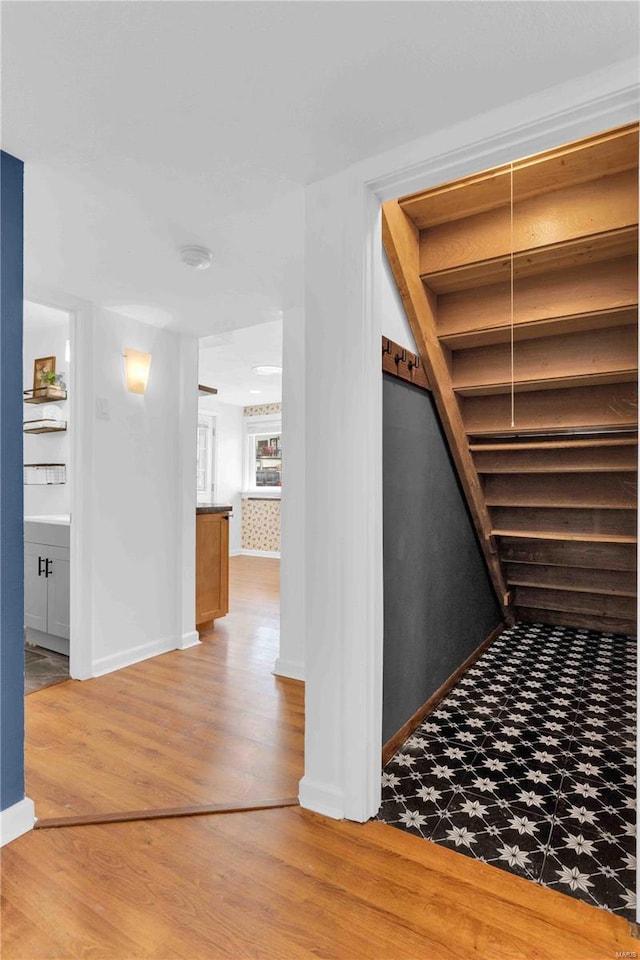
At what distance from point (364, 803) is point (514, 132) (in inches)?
85.6

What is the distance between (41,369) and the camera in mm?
4363

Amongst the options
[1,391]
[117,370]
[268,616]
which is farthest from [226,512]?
Answer: [1,391]

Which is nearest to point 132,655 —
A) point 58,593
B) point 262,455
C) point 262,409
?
point 58,593

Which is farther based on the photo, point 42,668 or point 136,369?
point 136,369

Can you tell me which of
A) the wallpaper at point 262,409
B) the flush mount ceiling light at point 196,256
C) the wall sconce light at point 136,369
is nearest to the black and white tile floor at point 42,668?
the wall sconce light at point 136,369

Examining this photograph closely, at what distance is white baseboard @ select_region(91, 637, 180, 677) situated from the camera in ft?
Answer: 10.7

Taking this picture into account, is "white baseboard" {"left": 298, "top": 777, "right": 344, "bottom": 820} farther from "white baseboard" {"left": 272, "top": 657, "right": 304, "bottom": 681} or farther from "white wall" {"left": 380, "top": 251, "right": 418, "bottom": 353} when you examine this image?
"white wall" {"left": 380, "top": 251, "right": 418, "bottom": 353}

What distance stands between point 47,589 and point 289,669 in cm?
169

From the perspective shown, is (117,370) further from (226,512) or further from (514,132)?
(514,132)

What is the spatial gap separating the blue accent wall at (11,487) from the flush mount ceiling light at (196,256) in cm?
74

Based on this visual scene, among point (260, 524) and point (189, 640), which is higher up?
point (260, 524)

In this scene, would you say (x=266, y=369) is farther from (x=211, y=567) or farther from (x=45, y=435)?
(x=211, y=567)

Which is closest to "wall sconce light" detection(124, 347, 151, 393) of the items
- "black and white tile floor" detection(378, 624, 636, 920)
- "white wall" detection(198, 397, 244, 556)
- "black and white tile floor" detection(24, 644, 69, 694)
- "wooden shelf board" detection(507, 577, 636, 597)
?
"black and white tile floor" detection(24, 644, 69, 694)

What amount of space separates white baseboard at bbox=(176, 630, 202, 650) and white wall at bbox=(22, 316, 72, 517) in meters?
1.48
